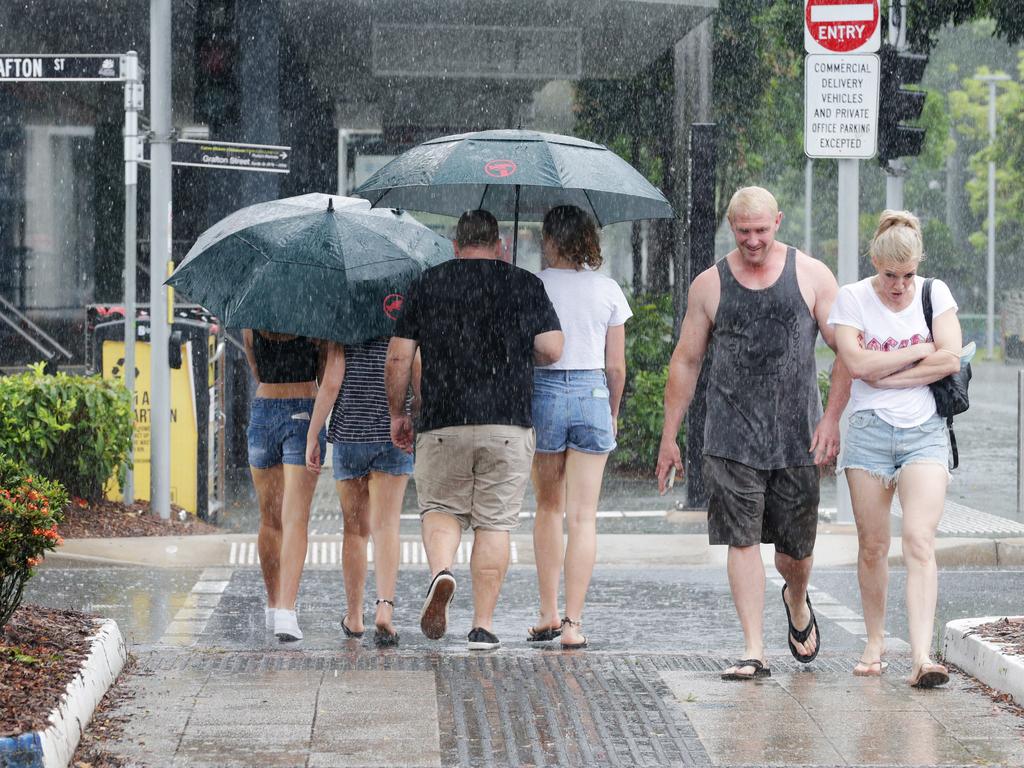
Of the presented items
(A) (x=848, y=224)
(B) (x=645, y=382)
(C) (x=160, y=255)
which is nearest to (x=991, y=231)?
(B) (x=645, y=382)

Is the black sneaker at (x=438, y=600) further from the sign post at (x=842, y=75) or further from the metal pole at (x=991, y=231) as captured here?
the metal pole at (x=991, y=231)

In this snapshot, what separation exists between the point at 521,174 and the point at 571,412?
1.03m

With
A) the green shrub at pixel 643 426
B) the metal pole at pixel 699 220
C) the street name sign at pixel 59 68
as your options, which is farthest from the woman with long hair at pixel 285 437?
the green shrub at pixel 643 426

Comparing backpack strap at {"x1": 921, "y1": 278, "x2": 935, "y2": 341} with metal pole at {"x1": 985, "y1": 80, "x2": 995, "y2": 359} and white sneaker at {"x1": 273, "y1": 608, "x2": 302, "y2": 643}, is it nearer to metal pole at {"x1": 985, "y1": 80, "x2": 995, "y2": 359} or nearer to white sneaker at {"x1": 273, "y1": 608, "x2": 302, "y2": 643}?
white sneaker at {"x1": 273, "y1": 608, "x2": 302, "y2": 643}

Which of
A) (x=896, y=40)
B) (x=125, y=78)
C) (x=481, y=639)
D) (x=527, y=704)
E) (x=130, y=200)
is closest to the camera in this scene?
(x=527, y=704)

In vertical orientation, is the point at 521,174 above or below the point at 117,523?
above

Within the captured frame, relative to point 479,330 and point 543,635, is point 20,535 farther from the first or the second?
point 543,635

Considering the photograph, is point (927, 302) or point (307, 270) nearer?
point (927, 302)

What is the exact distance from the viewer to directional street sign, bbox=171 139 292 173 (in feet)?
37.6

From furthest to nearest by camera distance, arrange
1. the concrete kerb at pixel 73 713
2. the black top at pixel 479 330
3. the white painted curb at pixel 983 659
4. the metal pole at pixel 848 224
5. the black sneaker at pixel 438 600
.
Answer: the metal pole at pixel 848 224 < the black top at pixel 479 330 < the black sneaker at pixel 438 600 < the white painted curb at pixel 983 659 < the concrete kerb at pixel 73 713

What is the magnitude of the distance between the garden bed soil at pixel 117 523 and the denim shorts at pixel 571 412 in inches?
181

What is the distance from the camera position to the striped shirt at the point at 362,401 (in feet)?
23.6

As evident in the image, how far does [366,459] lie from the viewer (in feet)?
23.6

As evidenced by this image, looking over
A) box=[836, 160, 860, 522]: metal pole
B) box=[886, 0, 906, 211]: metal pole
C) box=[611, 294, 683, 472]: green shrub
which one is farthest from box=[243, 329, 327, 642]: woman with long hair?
box=[611, 294, 683, 472]: green shrub
